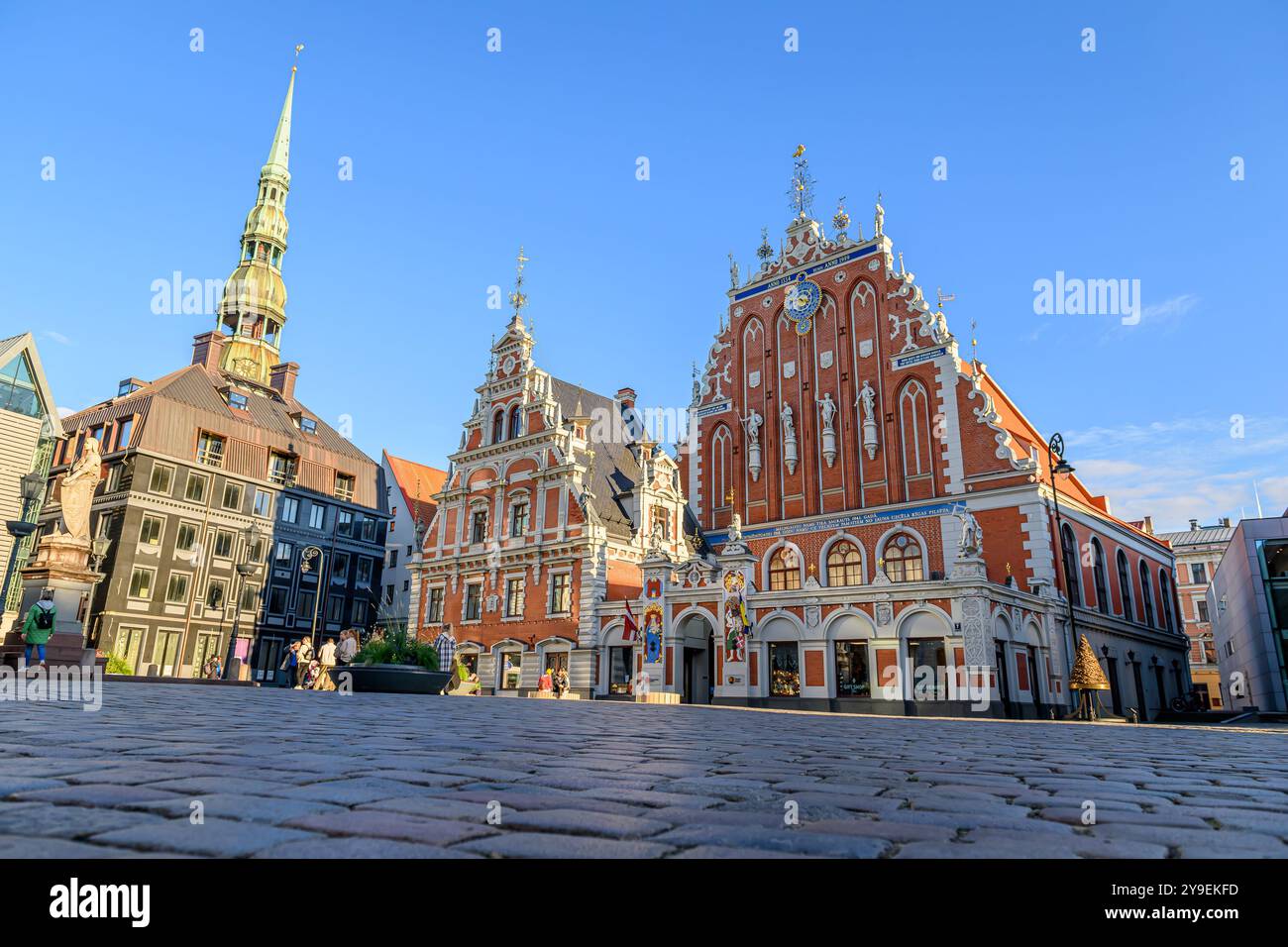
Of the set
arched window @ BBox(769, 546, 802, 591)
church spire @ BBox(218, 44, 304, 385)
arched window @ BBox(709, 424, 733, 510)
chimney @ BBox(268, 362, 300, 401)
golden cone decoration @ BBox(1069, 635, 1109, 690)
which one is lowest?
golden cone decoration @ BBox(1069, 635, 1109, 690)

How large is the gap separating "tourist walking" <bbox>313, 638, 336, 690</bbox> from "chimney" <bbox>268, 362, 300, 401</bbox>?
1238 inches

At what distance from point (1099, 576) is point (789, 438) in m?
13.2

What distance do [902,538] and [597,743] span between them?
24.5 meters

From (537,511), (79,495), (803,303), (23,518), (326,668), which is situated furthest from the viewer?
(537,511)

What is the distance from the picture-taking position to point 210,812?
8.81ft

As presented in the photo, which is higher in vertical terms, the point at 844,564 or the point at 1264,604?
the point at 844,564

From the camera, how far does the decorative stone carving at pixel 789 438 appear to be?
32.7 meters

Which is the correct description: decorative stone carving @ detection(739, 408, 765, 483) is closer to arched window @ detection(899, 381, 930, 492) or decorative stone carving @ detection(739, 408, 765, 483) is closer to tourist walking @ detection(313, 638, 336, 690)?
arched window @ detection(899, 381, 930, 492)

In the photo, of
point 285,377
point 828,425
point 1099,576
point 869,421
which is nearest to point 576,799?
point 869,421

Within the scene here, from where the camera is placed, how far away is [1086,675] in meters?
23.0

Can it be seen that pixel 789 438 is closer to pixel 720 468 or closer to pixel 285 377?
pixel 720 468

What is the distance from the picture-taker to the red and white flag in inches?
1232

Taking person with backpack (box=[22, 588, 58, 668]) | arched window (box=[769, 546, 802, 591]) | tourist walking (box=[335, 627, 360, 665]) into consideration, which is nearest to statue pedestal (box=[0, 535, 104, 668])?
person with backpack (box=[22, 588, 58, 668])
